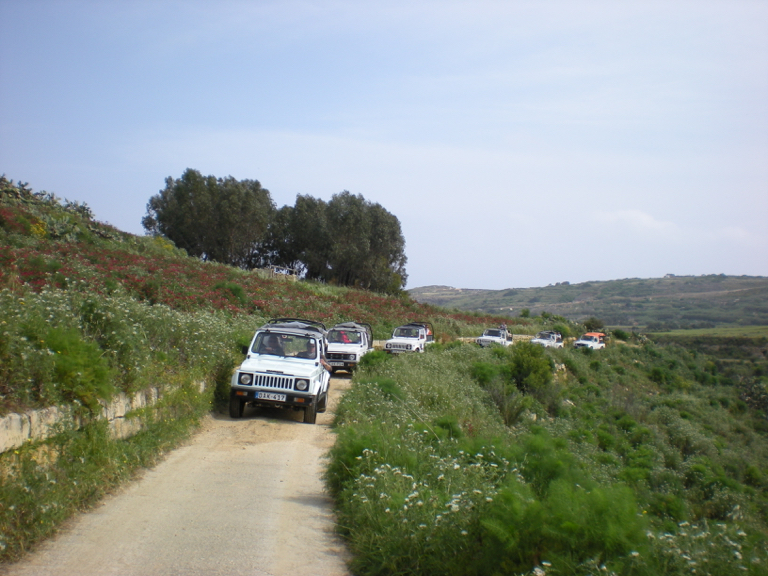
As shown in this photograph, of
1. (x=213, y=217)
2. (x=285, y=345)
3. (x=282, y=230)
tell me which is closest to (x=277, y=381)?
(x=285, y=345)

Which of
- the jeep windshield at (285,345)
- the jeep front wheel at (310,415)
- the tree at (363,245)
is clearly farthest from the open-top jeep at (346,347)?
the tree at (363,245)

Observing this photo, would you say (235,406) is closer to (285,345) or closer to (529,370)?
(285,345)

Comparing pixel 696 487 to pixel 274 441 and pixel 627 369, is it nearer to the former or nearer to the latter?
pixel 274 441

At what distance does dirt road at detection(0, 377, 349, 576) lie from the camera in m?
4.95

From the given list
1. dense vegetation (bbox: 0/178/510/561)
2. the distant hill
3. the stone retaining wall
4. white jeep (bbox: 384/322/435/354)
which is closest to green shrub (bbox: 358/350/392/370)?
dense vegetation (bbox: 0/178/510/561)

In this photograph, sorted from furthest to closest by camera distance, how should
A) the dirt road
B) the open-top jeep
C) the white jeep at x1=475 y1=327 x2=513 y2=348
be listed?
the white jeep at x1=475 y1=327 x2=513 y2=348
the open-top jeep
the dirt road

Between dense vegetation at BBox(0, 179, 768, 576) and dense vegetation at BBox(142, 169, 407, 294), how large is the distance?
3439cm

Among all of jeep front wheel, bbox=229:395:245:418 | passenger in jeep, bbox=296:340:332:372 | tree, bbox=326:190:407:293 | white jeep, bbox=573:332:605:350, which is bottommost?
white jeep, bbox=573:332:605:350

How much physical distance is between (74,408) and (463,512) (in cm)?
434

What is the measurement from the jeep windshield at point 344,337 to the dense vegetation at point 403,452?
2.79 metres

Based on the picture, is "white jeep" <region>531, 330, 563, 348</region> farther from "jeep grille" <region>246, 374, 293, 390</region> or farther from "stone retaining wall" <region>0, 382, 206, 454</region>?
"stone retaining wall" <region>0, 382, 206, 454</region>

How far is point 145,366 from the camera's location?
8.83m

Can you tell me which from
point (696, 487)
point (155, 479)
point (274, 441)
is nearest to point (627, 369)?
point (696, 487)

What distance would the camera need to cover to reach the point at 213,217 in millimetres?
60406
